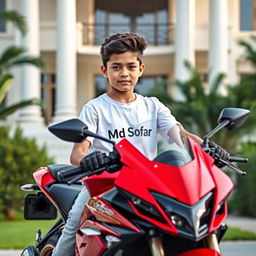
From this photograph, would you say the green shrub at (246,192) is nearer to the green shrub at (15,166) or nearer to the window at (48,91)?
the green shrub at (15,166)

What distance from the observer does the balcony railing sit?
32.8 m

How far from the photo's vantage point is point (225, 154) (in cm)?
368

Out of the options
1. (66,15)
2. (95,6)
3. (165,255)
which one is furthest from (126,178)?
(95,6)

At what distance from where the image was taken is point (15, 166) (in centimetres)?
1744

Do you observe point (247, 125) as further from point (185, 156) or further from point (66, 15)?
point (185, 156)

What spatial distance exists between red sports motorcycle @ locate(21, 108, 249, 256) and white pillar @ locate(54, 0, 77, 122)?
1036 inches

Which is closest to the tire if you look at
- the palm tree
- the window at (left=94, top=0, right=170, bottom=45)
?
the palm tree

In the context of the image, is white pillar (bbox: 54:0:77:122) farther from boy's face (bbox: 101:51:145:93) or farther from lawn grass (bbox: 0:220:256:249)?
boy's face (bbox: 101:51:145:93)

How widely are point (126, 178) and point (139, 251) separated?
13.9 inches

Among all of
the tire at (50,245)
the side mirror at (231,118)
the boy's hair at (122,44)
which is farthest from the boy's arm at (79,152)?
the tire at (50,245)

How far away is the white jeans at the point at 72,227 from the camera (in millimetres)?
3844

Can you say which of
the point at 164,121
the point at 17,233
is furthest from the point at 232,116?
the point at 17,233

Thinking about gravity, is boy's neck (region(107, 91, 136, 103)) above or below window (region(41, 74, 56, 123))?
above

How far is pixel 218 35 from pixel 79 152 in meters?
26.3
